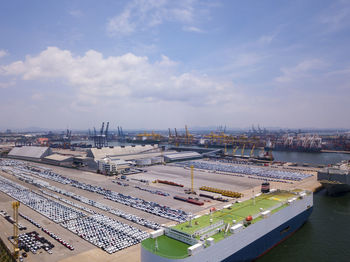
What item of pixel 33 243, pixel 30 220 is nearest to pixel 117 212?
pixel 30 220

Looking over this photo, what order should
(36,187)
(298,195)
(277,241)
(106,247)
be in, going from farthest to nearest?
(36,187) < (298,195) < (277,241) < (106,247)

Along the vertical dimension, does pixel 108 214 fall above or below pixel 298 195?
below

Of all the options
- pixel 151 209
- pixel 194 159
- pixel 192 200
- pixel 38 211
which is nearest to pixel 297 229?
pixel 192 200

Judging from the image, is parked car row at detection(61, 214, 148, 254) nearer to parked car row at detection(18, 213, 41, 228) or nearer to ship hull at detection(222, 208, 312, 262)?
parked car row at detection(18, 213, 41, 228)

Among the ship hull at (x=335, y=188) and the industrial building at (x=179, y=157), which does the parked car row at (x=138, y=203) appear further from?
the industrial building at (x=179, y=157)

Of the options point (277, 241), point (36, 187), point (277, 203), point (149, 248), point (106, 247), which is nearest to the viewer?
point (149, 248)

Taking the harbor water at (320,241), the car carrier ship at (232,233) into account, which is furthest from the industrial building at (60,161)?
the harbor water at (320,241)

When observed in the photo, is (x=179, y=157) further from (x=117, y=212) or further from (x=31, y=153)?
(x=31, y=153)

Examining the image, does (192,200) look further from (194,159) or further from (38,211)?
(194,159)
